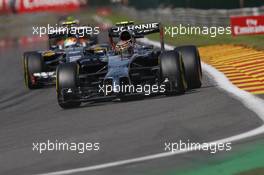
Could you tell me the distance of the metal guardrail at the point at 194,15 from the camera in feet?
93.7

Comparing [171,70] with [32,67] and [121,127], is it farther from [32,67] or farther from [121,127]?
[32,67]

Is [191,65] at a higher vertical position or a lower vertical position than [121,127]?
higher

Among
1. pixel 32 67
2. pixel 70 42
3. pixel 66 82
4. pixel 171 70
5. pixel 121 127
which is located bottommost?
pixel 32 67

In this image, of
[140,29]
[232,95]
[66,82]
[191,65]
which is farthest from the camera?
[140,29]

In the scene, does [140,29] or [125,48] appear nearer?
[125,48]

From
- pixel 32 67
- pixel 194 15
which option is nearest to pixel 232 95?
pixel 32 67

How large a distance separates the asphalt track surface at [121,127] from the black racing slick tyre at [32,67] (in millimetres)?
2009

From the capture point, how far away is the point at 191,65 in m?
12.9

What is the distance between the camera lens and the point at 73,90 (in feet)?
40.9

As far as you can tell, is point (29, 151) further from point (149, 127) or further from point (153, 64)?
point (153, 64)

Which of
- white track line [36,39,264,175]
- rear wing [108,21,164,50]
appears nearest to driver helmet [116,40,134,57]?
rear wing [108,21,164,50]

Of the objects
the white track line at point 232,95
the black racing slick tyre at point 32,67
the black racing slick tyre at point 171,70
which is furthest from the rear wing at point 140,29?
the black racing slick tyre at point 32,67

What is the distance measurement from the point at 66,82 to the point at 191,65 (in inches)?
80.7

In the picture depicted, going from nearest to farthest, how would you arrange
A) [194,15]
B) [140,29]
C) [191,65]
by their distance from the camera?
[191,65], [140,29], [194,15]
